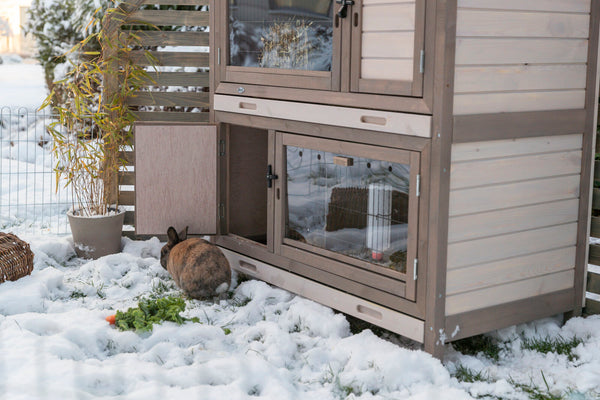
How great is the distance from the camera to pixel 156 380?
3.05 meters

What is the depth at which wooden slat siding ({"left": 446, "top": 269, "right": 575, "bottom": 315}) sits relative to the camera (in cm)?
341

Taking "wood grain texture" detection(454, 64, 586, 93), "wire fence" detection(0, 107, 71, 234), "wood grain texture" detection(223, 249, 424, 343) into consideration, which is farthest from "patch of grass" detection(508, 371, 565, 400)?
"wire fence" detection(0, 107, 71, 234)

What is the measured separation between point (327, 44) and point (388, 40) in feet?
1.48

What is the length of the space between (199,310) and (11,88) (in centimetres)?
971

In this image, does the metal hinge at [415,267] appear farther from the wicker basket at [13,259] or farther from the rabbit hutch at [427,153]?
the wicker basket at [13,259]

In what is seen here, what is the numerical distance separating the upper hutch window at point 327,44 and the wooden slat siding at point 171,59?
24.8 inches

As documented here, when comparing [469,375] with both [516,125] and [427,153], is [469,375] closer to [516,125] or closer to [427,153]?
[427,153]

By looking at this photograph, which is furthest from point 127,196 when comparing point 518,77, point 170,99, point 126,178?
point 518,77

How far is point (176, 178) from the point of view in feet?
15.2

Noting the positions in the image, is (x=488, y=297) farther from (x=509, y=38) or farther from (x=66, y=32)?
(x=66, y=32)

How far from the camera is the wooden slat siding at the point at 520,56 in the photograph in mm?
3244

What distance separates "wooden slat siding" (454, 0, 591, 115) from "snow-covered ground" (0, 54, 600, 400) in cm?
110

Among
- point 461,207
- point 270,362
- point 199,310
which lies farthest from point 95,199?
point 461,207

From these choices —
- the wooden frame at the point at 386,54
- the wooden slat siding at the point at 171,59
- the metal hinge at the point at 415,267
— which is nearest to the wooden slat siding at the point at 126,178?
the wooden slat siding at the point at 171,59
